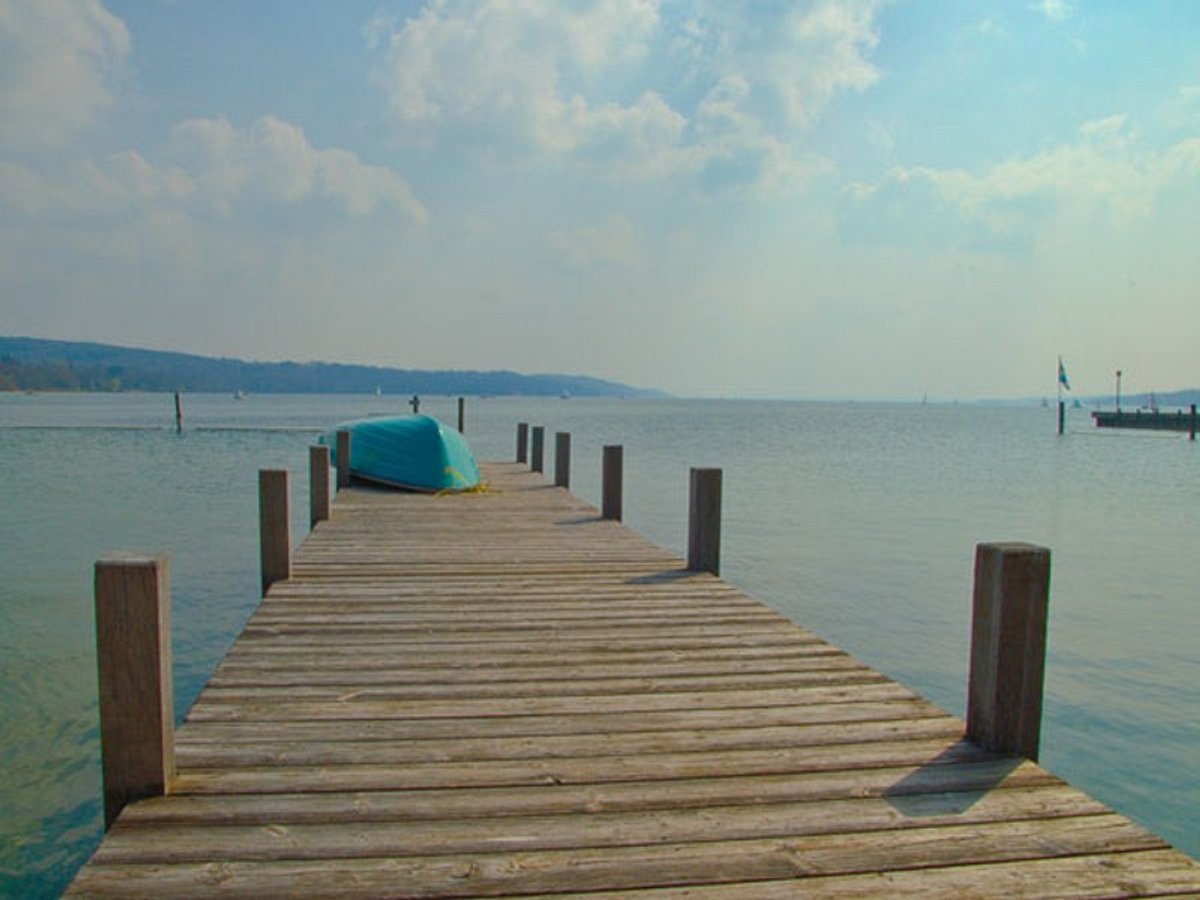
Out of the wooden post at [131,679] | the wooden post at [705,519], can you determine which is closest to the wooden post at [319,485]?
the wooden post at [705,519]

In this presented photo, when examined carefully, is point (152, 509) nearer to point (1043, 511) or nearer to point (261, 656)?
point (261, 656)

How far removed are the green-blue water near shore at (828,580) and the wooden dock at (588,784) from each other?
248 centimetres

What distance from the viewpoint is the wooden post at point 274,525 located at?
632cm

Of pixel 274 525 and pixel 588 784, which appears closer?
pixel 588 784

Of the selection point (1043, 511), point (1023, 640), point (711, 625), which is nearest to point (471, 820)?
point (1023, 640)

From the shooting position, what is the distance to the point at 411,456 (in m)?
13.5

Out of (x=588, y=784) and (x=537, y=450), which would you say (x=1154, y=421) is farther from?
(x=588, y=784)

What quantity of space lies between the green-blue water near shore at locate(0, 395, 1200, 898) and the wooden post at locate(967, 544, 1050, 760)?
3.51m

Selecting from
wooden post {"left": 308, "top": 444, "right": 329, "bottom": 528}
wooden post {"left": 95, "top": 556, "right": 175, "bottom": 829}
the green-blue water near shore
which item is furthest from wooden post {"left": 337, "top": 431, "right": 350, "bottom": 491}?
wooden post {"left": 95, "top": 556, "right": 175, "bottom": 829}

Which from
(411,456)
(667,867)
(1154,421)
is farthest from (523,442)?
(1154,421)

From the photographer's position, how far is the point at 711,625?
5.38 m

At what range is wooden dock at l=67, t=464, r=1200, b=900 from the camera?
2455mm

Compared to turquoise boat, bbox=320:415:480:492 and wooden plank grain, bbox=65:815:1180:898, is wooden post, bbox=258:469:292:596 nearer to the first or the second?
wooden plank grain, bbox=65:815:1180:898

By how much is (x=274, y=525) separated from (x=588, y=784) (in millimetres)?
4169
